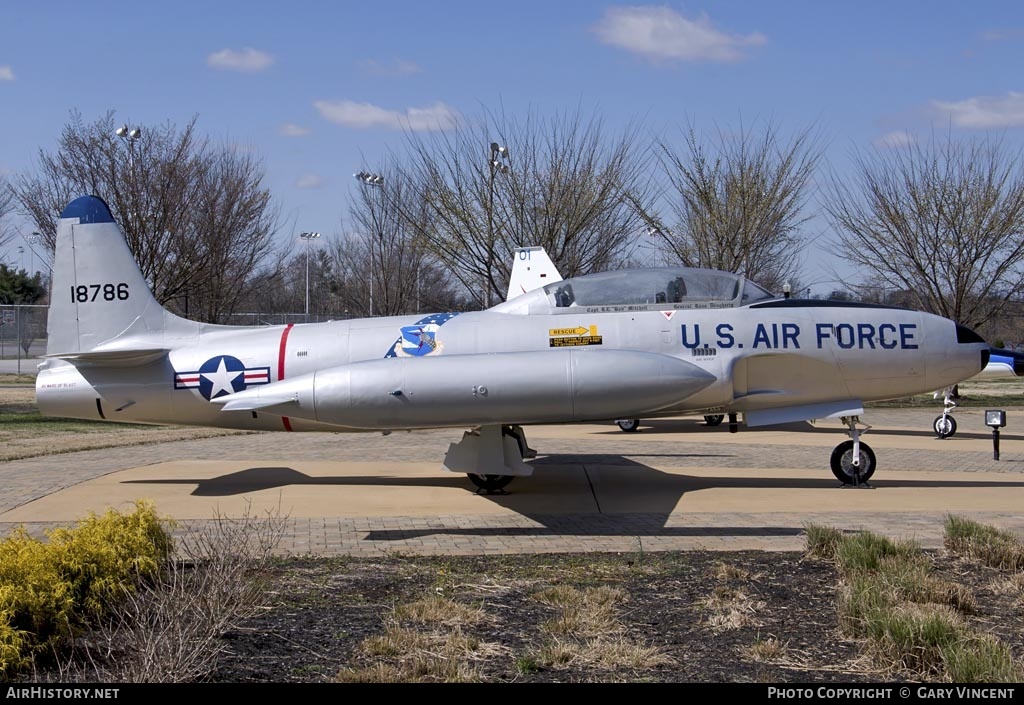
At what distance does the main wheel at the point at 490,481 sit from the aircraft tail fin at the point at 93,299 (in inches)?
155

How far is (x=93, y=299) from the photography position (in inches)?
482

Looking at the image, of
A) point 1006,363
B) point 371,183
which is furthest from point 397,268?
point 1006,363

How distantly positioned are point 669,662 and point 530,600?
1559 millimetres

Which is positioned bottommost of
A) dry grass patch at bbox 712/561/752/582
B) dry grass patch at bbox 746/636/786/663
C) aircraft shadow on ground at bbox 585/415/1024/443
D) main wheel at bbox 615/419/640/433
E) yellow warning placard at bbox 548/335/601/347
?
dry grass patch at bbox 746/636/786/663

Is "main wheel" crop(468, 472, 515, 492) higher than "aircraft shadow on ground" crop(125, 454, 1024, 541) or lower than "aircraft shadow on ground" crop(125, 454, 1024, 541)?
higher

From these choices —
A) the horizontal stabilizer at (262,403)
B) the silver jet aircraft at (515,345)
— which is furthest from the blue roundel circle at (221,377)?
the horizontal stabilizer at (262,403)

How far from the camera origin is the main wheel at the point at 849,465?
1222 centimetres

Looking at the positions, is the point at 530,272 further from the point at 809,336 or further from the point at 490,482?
the point at 809,336

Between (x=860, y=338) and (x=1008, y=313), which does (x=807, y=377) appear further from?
(x=1008, y=313)

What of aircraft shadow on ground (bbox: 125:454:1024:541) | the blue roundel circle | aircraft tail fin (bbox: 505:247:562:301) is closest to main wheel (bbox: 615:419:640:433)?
aircraft tail fin (bbox: 505:247:562:301)

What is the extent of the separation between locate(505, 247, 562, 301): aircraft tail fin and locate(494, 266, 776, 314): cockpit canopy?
28.0 feet

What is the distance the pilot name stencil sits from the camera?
11539 mm

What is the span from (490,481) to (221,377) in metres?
3.44

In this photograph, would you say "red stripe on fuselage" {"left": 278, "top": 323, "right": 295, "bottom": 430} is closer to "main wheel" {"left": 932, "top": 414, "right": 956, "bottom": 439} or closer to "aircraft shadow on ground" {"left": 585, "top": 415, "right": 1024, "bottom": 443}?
"aircraft shadow on ground" {"left": 585, "top": 415, "right": 1024, "bottom": 443}
